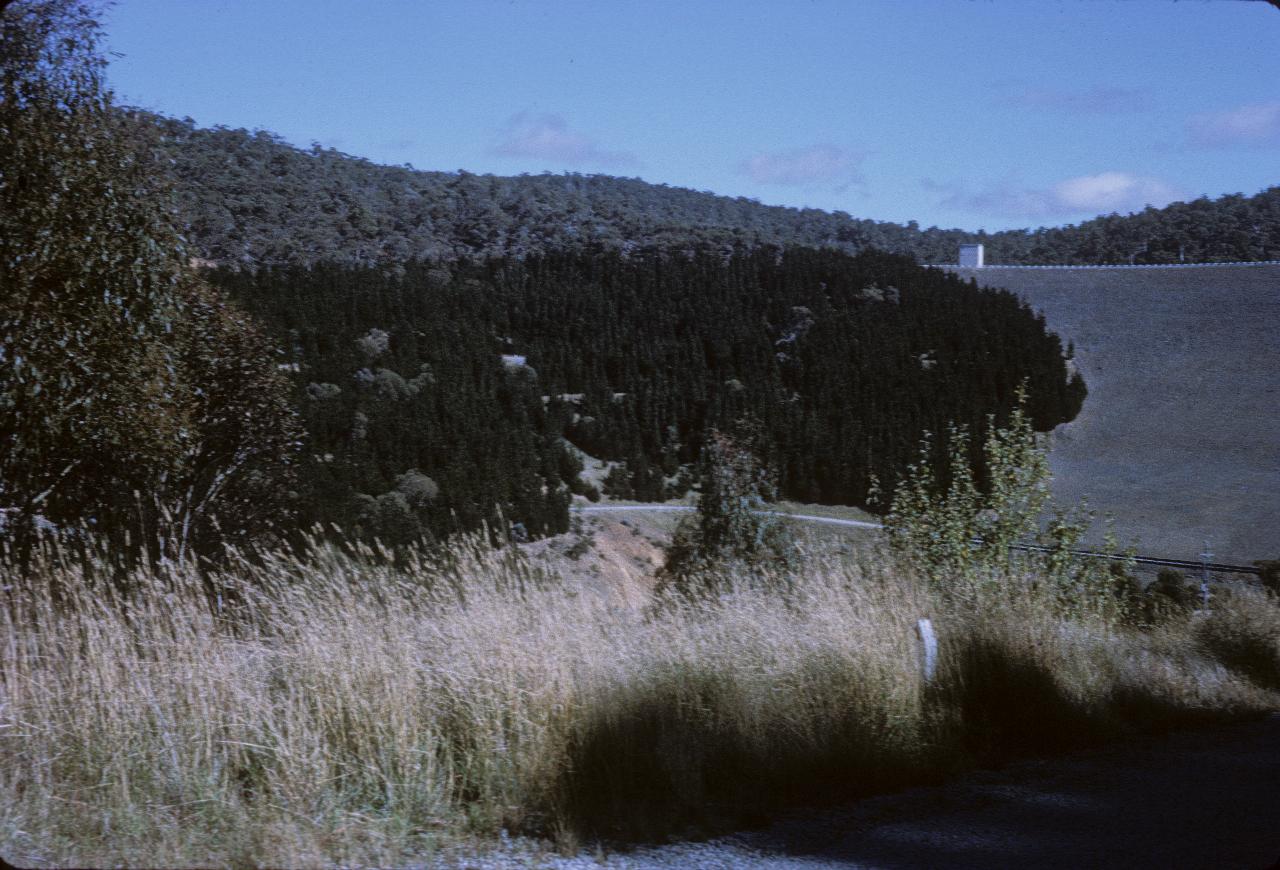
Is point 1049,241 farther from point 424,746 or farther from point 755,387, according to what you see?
point 424,746

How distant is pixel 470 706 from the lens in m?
5.05

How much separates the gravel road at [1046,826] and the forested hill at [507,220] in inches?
356

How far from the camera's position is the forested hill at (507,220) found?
1127 inches

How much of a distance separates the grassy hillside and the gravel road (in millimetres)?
27394

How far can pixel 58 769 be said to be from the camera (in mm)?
4496

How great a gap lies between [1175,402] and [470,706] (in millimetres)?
42954

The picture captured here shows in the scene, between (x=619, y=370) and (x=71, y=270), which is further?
(x=619, y=370)

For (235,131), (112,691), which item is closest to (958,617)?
(112,691)

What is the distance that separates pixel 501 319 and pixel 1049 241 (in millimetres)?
63787

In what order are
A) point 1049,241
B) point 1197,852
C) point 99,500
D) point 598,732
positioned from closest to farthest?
point 1197,852
point 598,732
point 99,500
point 1049,241

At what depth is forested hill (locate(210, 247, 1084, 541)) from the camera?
30.7 m

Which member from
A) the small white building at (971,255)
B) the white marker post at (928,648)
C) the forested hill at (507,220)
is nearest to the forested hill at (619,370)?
the forested hill at (507,220)

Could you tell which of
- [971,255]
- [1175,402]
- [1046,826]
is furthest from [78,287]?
[971,255]

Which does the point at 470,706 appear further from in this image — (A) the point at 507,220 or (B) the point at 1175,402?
(A) the point at 507,220
